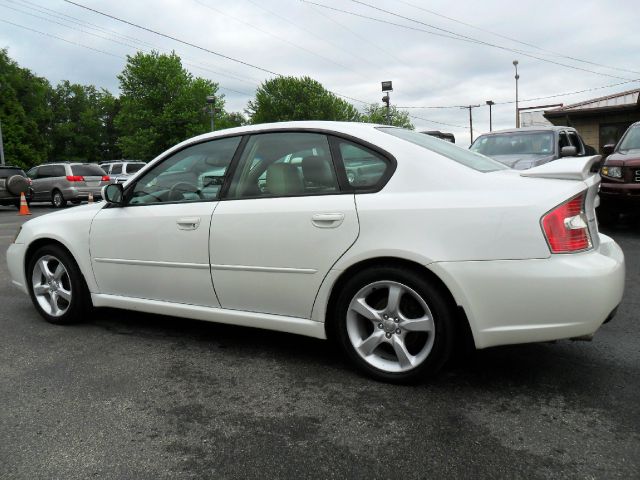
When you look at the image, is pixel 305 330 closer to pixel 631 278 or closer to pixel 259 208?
pixel 259 208

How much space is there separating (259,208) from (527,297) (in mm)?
1574

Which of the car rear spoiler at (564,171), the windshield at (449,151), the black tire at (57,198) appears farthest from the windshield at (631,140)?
the black tire at (57,198)

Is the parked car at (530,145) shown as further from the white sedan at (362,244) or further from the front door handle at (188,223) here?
the front door handle at (188,223)

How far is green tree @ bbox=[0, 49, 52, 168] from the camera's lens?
168ft

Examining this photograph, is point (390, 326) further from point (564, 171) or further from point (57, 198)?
point (57, 198)

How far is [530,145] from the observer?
9.11 metres

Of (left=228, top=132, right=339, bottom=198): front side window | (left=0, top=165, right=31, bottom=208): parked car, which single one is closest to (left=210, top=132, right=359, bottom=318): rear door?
(left=228, top=132, right=339, bottom=198): front side window

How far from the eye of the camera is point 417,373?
9.41ft

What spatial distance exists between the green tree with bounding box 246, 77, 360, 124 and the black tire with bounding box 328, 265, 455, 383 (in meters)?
52.9

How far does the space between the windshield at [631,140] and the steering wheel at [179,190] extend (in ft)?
25.0

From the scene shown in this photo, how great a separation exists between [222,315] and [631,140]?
314 inches

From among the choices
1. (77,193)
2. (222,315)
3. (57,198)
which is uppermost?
(77,193)

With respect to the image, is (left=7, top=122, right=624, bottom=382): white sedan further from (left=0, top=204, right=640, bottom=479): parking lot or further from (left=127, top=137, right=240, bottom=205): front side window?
(left=0, top=204, right=640, bottom=479): parking lot

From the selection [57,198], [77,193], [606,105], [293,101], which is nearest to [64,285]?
[77,193]
